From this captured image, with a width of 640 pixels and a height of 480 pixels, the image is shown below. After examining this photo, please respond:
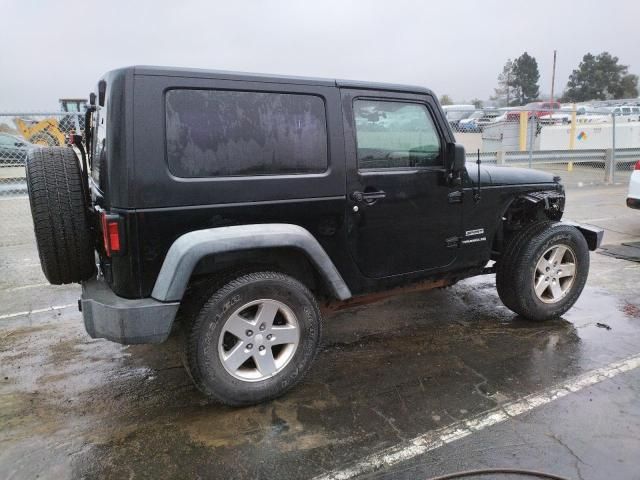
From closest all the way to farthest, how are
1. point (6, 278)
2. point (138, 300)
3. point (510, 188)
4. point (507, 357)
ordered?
point (138, 300), point (507, 357), point (510, 188), point (6, 278)

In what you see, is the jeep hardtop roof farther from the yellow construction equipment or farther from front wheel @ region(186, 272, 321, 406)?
the yellow construction equipment

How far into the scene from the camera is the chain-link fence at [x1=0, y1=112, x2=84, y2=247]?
7.51m

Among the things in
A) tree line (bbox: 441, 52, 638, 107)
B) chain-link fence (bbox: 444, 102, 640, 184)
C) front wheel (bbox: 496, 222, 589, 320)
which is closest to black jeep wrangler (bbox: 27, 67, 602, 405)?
front wheel (bbox: 496, 222, 589, 320)

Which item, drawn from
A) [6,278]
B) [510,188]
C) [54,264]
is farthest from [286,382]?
[6,278]

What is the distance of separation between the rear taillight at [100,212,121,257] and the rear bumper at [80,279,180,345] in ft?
0.96

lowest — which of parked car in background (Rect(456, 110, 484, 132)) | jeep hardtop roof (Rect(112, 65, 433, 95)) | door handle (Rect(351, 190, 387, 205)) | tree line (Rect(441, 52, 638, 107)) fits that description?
door handle (Rect(351, 190, 387, 205))

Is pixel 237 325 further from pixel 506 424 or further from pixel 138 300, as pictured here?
pixel 506 424

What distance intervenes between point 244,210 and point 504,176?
2.29 meters

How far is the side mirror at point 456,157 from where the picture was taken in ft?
11.7

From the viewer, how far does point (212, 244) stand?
8.71ft

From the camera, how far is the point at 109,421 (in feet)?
9.46

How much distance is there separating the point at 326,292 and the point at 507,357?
4.77 ft

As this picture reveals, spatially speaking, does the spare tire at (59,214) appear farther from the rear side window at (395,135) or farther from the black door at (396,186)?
the rear side window at (395,135)

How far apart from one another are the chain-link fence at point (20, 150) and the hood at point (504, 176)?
6.09 meters
